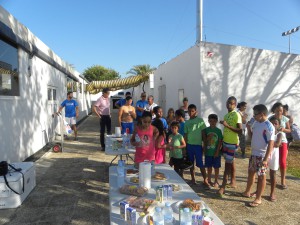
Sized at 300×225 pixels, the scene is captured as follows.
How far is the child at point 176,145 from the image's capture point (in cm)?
423

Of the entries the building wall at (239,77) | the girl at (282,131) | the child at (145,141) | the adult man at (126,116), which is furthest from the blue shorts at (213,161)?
the building wall at (239,77)

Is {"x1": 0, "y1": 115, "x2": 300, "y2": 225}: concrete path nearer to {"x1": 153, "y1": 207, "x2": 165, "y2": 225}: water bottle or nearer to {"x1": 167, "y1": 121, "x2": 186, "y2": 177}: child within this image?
{"x1": 167, "y1": 121, "x2": 186, "y2": 177}: child

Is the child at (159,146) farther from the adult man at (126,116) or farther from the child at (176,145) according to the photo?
the adult man at (126,116)

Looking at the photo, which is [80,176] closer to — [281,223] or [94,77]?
[281,223]

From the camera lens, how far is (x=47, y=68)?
8961mm

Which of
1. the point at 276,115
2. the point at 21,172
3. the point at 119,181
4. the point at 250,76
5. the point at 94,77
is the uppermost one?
the point at 94,77

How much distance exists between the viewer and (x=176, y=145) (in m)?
4.24

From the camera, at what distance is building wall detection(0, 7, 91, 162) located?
529 cm

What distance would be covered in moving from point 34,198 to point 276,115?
4294mm

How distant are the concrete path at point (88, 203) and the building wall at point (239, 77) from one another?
3.15 m

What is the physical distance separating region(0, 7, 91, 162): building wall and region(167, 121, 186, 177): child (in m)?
3.32

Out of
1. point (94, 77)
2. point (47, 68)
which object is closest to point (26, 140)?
point (47, 68)

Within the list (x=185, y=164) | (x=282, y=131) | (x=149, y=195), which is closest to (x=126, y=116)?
(x=185, y=164)

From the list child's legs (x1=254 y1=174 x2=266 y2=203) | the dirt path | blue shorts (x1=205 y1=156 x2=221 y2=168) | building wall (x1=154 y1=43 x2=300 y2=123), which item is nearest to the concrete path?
the dirt path
